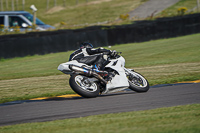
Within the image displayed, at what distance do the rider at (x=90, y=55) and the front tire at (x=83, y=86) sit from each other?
0.47 m

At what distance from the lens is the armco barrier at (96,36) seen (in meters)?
19.3

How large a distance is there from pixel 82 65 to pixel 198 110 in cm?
296

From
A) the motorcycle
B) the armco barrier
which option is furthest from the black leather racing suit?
the armco barrier

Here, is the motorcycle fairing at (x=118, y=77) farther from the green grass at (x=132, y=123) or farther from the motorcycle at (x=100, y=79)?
the green grass at (x=132, y=123)

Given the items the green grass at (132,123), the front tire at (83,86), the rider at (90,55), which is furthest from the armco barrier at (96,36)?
the green grass at (132,123)

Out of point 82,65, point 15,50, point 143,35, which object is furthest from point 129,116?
point 143,35

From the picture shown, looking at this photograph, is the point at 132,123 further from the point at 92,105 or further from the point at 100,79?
the point at 100,79

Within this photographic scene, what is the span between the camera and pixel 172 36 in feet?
72.3

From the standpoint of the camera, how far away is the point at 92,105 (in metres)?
6.58

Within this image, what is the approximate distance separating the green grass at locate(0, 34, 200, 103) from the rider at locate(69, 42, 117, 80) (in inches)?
59.1

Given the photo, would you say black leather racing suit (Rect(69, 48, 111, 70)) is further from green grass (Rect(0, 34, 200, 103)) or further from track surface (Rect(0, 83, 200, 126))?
green grass (Rect(0, 34, 200, 103))

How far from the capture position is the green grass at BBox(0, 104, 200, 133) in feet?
14.5

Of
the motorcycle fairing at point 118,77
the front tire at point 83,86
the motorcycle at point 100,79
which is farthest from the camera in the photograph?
the motorcycle fairing at point 118,77

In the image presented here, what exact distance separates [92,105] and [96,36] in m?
14.2
